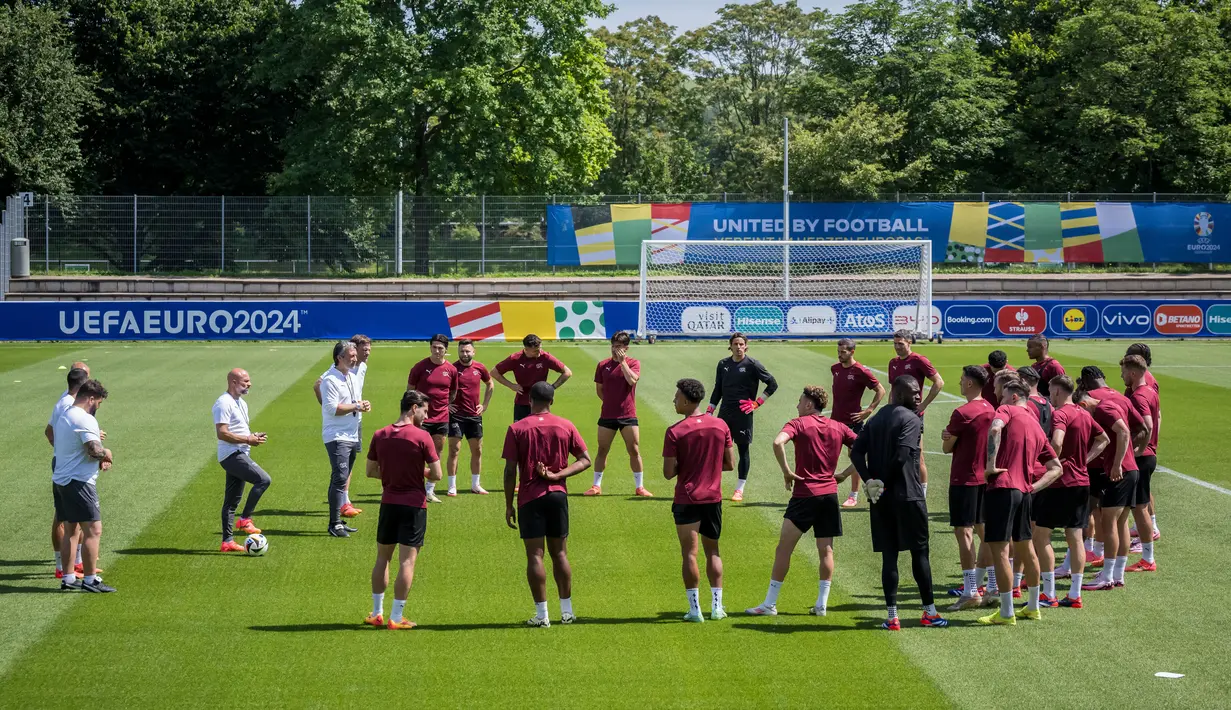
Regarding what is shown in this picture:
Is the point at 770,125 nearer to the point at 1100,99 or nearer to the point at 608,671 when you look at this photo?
the point at 1100,99

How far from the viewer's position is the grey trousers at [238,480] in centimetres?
1255

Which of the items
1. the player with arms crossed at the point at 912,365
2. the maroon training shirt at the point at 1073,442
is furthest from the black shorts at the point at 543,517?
the player with arms crossed at the point at 912,365

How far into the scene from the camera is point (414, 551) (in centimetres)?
1023

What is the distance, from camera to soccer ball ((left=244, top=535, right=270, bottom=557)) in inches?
496

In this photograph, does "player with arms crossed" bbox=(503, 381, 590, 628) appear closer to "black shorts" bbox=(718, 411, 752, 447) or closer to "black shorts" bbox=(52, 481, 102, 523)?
"black shorts" bbox=(52, 481, 102, 523)

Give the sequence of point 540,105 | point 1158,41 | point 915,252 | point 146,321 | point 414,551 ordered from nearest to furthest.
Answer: point 414,551, point 146,321, point 915,252, point 540,105, point 1158,41

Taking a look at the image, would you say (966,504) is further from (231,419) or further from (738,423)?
(231,419)

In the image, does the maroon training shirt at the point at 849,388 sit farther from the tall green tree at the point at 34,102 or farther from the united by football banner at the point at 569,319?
the tall green tree at the point at 34,102

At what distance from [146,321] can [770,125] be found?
159 ft

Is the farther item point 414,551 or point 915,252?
point 915,252

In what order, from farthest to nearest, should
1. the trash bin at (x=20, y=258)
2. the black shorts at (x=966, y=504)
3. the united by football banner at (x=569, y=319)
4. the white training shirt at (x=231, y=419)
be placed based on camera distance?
1. the trash bin at (x=20, y=258)
2. the united by football banner at (x=569, y=319)
3. the white training shirt at (x=231, y=419)
4. the black shorts at (x=966, y=504)

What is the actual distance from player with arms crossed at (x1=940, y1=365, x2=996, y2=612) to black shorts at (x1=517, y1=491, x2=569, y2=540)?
3352 millimetres

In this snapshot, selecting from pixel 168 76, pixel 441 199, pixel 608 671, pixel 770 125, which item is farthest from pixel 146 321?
pixel 770 125

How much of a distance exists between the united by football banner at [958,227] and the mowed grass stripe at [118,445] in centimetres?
1407
